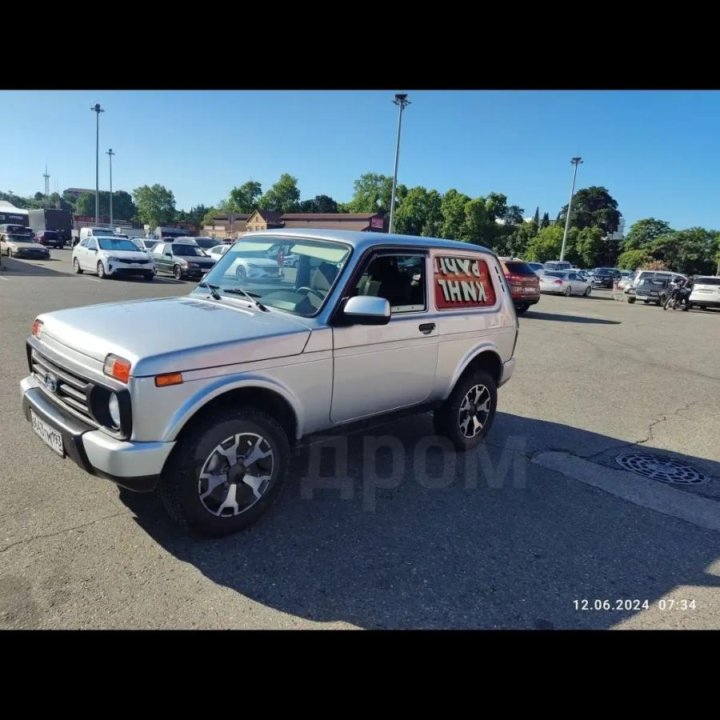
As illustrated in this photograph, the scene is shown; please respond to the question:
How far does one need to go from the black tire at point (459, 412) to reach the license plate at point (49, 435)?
3.02 meters

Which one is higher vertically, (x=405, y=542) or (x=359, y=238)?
(x=359, y=238)

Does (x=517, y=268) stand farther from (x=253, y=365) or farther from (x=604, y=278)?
(x=604, y=278)

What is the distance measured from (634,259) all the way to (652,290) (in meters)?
48.0

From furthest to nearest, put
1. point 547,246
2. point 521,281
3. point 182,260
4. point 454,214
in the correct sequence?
point 454,214
point 547,246
point 182,260
point 521,281

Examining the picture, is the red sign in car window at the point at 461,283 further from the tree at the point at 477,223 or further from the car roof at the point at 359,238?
the tree at the point at 477,223

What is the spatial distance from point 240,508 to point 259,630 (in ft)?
2.82

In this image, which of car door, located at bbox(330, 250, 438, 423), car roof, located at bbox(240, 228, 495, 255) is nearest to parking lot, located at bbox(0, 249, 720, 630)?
car door, located at bbox(330, 250, 438, 423)

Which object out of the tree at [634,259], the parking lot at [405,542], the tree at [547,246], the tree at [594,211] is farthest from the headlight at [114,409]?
the tree at [594,211]

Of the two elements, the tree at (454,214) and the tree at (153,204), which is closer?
the tree at (454,214)

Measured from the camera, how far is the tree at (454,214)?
67.8m

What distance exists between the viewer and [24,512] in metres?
3.28

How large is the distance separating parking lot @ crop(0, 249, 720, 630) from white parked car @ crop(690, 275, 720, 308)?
21.2m

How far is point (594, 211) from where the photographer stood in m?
95.3

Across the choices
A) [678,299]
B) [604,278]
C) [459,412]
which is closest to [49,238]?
[678,299]
